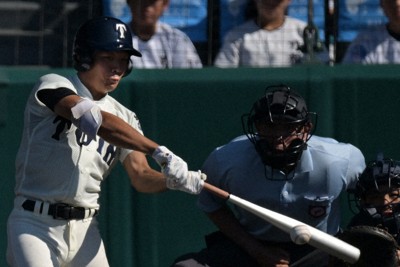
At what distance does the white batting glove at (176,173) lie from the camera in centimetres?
522

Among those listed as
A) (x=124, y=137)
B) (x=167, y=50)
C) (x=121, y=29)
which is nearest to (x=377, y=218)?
(x=124, y=137)

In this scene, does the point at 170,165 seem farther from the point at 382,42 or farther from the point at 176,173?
the point at 382,42

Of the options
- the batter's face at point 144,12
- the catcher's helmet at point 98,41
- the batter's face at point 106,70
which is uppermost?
the batter's face at point 144,12

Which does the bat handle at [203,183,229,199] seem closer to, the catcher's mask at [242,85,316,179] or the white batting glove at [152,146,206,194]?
the white batting glove at [152,146,206,194]

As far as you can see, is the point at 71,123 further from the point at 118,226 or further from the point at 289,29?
the point at 289,29

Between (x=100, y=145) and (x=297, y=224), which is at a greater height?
(x=100, y=145)

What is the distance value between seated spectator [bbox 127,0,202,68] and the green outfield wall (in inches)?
9.4

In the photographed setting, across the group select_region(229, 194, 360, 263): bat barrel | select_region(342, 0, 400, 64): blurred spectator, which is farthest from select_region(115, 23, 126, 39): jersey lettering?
select_region(342, 0, 400, 64): blurred spectator

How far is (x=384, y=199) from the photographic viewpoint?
556 cm

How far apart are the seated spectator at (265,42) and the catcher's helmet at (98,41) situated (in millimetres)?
1557

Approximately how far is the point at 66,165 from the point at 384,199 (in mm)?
1468

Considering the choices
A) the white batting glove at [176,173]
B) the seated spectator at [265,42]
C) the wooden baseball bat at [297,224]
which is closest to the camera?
the wooden baseball bat at [297,224]

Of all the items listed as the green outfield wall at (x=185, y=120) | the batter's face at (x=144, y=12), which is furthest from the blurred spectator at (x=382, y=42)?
the batter's face at (x=144, y=12)

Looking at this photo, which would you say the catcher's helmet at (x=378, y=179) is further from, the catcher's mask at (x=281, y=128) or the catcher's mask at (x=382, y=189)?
the catcher's mask at (x=281, y=128)
